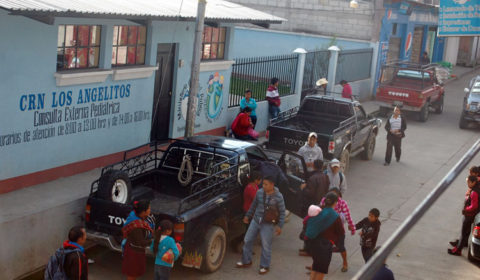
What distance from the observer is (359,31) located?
29.7 m

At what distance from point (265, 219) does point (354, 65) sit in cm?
1828

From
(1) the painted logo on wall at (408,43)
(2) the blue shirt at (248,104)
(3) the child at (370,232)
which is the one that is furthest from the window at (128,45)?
(1) the painted logo on wall at (408,43)

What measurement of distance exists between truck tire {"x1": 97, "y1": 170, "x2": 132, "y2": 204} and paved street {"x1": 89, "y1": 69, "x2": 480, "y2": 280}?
1065mm

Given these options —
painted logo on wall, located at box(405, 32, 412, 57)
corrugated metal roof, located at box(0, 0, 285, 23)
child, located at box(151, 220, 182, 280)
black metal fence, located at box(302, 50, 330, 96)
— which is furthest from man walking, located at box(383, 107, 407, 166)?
painted logo on wall, located at box(405, 32, 412, 57)

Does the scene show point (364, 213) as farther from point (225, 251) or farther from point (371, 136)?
point (371, 136)

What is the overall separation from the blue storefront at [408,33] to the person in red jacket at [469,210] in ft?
61.1

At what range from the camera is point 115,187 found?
9.46 meters

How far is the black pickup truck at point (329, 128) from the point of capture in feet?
48.3

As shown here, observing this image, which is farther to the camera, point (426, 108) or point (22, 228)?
point (426, 108)

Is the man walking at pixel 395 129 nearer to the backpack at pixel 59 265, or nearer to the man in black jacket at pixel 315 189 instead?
the man in black jacket at pixel 315 189

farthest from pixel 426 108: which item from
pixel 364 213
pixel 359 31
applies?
pixel 364 213

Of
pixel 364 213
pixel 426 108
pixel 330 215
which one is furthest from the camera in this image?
pixel 426 108

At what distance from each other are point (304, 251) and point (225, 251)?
1279mm

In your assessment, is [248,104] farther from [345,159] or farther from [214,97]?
[345,159]
